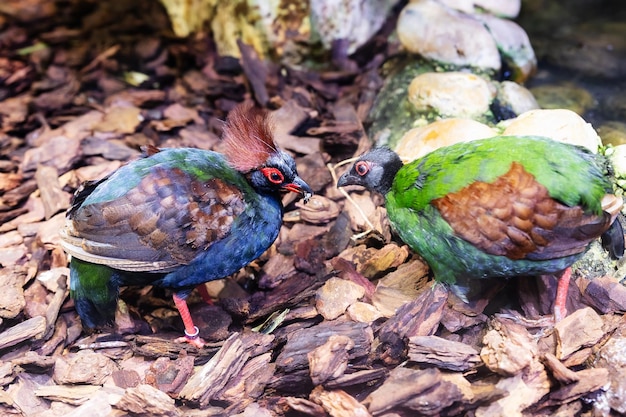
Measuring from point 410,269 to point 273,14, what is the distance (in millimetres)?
2942

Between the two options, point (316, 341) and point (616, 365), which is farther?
point (316, 341)

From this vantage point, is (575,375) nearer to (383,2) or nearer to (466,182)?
(466,182)

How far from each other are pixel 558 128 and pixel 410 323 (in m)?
1.78

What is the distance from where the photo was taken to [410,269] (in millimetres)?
4055

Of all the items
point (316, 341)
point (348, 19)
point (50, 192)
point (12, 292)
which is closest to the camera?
point (316, 341)

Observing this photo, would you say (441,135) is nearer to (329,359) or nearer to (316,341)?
(316,341)

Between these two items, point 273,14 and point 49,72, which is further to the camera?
point 49,72

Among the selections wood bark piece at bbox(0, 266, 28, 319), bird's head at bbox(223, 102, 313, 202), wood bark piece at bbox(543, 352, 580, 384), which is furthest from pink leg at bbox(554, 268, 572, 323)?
wood bark piece at bbox(0, 266, 28, 319)

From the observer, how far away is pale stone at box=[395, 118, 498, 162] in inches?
172

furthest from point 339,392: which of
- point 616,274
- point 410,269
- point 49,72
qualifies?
point 49,72

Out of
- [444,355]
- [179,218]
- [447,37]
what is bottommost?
[444,355]

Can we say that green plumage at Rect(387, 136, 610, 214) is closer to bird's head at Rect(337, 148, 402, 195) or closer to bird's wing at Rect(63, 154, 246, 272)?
bird's head at Rect(337, 148, 402, 195)

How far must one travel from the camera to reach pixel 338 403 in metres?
3.07

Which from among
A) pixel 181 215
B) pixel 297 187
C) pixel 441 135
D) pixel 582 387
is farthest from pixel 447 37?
pixel 582 387
